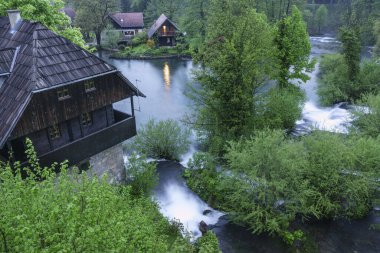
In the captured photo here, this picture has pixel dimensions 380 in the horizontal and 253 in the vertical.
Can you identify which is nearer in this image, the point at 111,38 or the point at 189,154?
the point at 189,154

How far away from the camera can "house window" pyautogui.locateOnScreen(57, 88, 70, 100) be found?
19203 millimetres

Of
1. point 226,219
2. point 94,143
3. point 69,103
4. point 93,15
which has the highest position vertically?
point 93,15

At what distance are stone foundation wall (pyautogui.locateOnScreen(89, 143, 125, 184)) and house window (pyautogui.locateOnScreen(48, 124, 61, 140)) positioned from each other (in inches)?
105

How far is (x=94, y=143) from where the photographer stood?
70.5 feet

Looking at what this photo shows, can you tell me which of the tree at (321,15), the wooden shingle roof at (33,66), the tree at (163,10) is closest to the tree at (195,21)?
the tree at (163,10)

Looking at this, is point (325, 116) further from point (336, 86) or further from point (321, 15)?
point (321, 15)

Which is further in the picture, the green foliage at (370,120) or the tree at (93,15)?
the tree at (93,15)

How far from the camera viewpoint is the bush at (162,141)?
3083 centimetres

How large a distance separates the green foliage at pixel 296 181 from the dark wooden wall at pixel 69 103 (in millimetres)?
8177

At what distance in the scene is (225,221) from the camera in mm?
24172

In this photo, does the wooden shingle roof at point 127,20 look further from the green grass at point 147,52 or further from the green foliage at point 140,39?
the green grass at point 147,52

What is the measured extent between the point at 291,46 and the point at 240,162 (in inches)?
751

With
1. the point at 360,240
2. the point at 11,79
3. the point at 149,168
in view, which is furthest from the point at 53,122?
the point at 360,240

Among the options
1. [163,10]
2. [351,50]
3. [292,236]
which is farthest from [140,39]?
[292,236]
